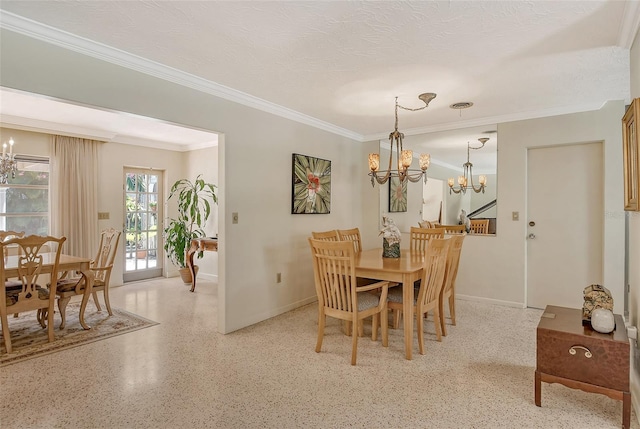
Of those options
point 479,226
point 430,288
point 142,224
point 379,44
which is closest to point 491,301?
point 479,226

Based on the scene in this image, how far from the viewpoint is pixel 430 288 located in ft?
9.95

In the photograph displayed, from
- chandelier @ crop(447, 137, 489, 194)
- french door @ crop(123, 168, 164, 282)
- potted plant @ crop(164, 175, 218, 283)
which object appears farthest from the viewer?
french door @ crop(123, 168, 164, 282)

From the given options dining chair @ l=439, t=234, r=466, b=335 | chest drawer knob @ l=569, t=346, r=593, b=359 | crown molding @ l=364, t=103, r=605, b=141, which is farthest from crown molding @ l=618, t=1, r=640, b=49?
chest drawer knob @ l=569, t=346, r=593, b=359

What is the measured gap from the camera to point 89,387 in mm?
2367

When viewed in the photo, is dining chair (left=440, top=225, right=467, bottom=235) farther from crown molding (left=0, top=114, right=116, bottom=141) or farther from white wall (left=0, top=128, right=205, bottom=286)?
crown molding (left=0, top=114, right=116, bottom=141)

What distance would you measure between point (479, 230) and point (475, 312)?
110 centimetres

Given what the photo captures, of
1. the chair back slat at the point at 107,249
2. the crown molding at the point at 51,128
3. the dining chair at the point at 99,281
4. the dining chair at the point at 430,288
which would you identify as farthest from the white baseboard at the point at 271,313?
the crown molding at the point at 51,128

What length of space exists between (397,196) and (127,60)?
389cm

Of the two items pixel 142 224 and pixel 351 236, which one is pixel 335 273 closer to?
pixel 351 236

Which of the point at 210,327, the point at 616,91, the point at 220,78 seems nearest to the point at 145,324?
the point at 210,327

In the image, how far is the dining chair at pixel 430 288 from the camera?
288 centimetres

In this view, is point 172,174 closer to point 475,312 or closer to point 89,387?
point 89,387

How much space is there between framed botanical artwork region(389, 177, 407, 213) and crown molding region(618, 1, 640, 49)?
306 cm

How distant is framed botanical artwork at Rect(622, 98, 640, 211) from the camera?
6.68 ft
